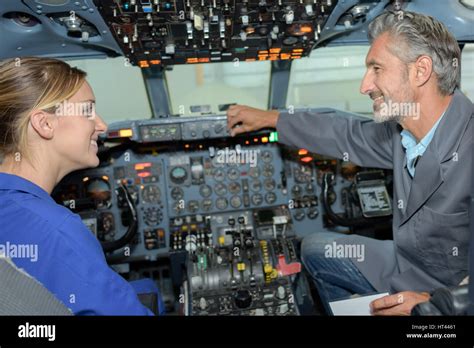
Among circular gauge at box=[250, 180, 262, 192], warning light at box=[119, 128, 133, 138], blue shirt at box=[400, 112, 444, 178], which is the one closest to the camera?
blue shirt at box=[400, 112, 444, 178]

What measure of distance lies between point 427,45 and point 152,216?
91.7 inches

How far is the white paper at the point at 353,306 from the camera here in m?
1.35

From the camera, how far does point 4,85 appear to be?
1.11 m

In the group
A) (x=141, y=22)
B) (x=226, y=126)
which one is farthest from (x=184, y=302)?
(x=141, y=22)

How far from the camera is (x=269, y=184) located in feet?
10.5

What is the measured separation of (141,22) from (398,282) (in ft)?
5.65

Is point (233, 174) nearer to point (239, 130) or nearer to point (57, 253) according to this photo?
point (239, 130)

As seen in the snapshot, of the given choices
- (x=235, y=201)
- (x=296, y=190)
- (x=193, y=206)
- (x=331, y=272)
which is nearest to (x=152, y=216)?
(x=193, y=206)

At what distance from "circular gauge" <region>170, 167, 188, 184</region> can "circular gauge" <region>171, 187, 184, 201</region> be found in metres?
0.07

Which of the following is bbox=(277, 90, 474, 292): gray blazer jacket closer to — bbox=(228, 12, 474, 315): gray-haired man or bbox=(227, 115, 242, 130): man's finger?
bbox=(228, 12, 474, 315): gray-haired man

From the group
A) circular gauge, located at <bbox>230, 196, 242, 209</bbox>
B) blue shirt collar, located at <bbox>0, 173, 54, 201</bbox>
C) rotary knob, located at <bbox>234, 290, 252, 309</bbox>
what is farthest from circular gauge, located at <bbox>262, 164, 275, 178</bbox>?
blue shirt collar, located at <bbox>0, 173, 54, 201</bbox>

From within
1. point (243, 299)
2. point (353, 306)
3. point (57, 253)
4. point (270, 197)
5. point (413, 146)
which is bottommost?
point (243, 299)

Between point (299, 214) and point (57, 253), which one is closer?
point (57, 253)

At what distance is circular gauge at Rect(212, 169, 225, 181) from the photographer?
316 cm
